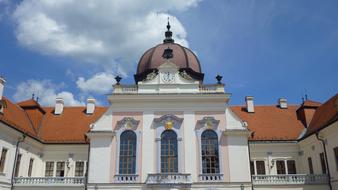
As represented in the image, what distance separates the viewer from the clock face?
25.3 meters

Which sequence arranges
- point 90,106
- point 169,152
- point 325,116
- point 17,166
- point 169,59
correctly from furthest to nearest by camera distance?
point 90,106, point 169,59, point 325,116, point 17,166, point 169,152

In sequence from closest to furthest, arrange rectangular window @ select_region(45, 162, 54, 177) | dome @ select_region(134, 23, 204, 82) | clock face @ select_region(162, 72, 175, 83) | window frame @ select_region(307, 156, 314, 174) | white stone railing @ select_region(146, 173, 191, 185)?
1. white stone railing @ select_region(146, 173, 191, 185)
2. clock face @ select_region(162, 72, 175, 83)
3. window frame @ select_region(307, 156, 314, 174)
4. rectangular window @ select_region(45, 162, 54, 177)
5. dome @ select_region(134, 23, 204, 82)

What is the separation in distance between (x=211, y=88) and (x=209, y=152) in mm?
4752

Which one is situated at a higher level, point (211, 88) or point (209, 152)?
point (211, 88)

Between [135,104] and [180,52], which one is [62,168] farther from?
[180,52]

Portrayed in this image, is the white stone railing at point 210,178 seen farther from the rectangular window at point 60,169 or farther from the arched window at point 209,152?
the rectangular window at point 60,169

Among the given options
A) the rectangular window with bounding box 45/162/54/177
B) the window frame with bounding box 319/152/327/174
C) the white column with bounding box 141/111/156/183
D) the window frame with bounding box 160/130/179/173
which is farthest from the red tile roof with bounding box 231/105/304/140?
the rectangular window with bounding box 45/162/54/177

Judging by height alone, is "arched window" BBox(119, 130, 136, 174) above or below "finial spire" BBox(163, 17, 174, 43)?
below

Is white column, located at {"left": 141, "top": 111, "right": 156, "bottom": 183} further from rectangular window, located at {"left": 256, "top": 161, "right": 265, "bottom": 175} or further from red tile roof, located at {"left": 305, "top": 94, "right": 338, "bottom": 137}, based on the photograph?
red tile roof, located at {"left": 305, "top": 94, "right": 338, "bottom": 137}

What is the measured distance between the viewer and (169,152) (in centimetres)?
2364

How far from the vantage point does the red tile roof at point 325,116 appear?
2364 centimetres

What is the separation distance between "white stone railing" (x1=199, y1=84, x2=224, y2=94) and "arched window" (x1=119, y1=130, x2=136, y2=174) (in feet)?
19.7

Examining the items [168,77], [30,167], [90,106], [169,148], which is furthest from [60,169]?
[168,77]

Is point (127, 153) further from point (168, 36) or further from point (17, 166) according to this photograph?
point (168, 36)
